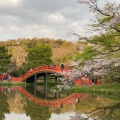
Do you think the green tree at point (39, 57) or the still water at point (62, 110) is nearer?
the still water at point (62, 110)

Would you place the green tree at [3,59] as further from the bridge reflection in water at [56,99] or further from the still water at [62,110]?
the still water at [62,110]

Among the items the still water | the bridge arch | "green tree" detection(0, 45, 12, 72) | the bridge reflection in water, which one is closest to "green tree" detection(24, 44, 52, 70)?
the bridge arch

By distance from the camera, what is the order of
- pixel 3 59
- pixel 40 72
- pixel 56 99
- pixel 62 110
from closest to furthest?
pixel 62 110, pixel 56 99, pixel 40 72, pixel 3 59

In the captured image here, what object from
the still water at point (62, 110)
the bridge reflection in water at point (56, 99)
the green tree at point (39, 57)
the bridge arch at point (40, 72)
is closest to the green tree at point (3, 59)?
the bridge arch at point (40, 72)

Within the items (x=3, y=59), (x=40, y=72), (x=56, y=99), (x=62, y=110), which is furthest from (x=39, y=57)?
(x=62, y=110)

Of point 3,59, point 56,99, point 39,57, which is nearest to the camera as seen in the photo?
point 56,99

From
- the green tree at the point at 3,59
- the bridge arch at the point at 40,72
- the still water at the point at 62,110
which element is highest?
the green tree at the point at 3,59

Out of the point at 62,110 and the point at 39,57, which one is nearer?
the point at 62,110

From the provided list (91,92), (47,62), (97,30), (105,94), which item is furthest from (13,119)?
(47,62)

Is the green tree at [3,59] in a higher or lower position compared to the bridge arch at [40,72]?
higher

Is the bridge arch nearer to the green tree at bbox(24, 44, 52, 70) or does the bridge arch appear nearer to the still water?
the green tree at bbox(24, 44, 52, 70)

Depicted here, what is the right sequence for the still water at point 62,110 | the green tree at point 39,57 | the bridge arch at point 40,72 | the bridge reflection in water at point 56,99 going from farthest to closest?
the green tree at point 39,57, the bridge arch at point 40,72, the bridge reflection in water at point 56,99, the still water at point 62,110

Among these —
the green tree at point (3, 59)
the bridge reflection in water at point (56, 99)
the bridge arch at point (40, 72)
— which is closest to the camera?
the bridge reflection in water at point (56, 99)

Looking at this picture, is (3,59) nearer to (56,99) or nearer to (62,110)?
(56,99)
